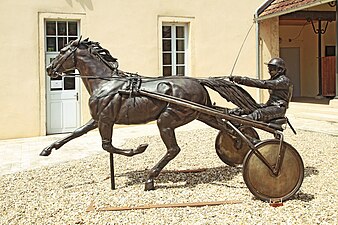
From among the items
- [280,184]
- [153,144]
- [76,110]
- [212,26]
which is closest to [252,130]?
[280,184]

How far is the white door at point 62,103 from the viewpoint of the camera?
10.9 metres

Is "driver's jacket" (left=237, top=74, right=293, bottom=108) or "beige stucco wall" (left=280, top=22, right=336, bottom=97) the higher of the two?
"beige stucco wall" (left=280, top=22, right=336, bottom=97)

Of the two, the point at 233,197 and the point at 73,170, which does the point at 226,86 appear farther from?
the point at 73,170

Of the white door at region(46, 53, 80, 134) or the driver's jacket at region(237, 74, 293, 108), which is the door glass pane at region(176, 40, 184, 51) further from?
the driver's jacket at region(237, 74, 293, 108)

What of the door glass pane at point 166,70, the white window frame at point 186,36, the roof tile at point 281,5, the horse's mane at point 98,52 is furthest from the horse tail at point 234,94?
the door glass pane at point 166,70

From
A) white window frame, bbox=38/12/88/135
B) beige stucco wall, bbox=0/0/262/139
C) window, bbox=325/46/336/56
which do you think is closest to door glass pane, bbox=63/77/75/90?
beige stucco wall, bbox=0/0/262/139

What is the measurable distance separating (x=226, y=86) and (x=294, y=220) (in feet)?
5.76

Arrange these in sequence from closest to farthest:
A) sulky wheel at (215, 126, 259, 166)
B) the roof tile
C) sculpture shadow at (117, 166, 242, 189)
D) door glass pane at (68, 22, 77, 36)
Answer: sculpture shadow at (117, 166, 242, 189)
sulky wheel at (215, 126, 259, 166)
door glass pane at (68, 22, 77, 36)
the roof tile

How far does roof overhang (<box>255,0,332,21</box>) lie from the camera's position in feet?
35.4

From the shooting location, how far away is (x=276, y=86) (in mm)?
4742

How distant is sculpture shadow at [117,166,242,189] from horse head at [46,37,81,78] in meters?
1.66

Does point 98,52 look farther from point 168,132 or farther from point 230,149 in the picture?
point 230,149

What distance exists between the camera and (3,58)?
33.3 ft

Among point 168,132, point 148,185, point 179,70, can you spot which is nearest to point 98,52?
point 168,132
